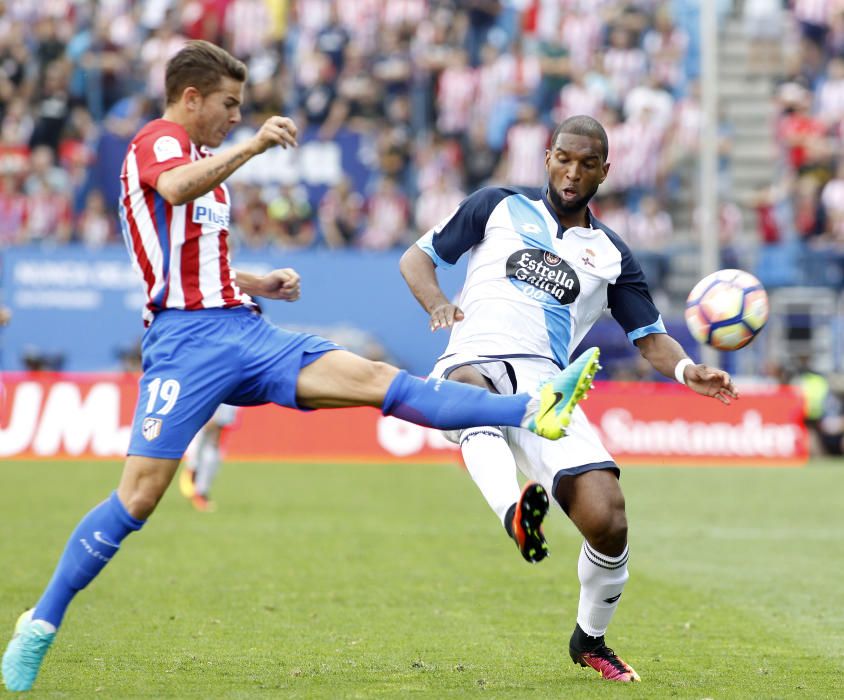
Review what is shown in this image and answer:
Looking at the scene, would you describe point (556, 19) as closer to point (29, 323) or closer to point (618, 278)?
point (29, 323)

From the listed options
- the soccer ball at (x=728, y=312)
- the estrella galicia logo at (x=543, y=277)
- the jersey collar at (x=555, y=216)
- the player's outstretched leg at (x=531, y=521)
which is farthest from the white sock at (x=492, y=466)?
the soccer ball at (x=728, y=312)

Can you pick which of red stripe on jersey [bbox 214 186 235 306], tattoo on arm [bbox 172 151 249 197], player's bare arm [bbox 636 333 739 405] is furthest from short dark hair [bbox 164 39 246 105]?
player's bare arm [bbox 636 333 739 405]

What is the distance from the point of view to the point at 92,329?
75.6 feet

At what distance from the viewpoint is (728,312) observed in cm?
713

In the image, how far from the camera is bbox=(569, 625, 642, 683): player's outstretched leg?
21.6 feet

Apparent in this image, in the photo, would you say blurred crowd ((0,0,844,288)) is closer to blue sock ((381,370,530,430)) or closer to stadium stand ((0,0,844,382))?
stadium stand ((0,0,844,382))

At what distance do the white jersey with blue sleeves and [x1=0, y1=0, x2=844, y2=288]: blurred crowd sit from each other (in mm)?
16292

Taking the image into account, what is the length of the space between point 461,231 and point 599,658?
7.07 ft

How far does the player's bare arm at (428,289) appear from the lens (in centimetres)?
651

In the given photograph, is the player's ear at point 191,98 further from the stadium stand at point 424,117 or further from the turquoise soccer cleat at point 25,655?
the stadium stand at point 424,117

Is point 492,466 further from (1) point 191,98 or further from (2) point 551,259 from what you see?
(1) point 191,98

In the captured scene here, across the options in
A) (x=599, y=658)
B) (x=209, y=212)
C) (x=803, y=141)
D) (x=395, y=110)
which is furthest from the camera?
(x=803, y=141)

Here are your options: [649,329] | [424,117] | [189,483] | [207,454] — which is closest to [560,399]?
[649,329]

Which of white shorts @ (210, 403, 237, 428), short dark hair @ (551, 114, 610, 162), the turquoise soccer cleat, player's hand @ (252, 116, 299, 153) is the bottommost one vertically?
white shorts @ (210, 403, 237, 428)
